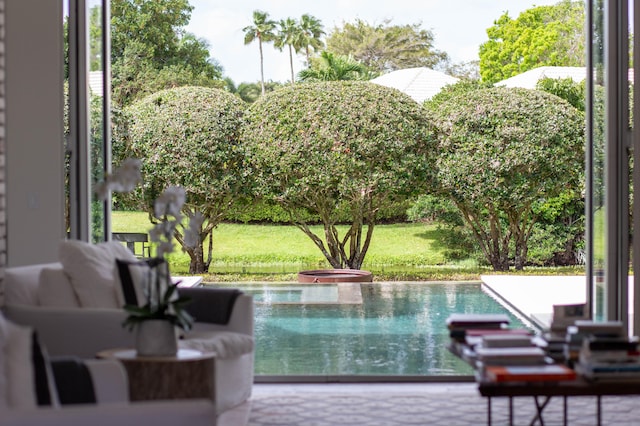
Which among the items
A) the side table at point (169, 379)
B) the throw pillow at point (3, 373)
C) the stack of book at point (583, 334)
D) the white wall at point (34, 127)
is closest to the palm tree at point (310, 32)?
the white wall at point (34, 127)

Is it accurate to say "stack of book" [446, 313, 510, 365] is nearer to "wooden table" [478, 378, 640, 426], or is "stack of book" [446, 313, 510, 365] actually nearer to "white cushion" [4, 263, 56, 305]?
"wooden table" [478, 378, 640, 426]

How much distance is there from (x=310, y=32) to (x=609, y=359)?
55.3ft

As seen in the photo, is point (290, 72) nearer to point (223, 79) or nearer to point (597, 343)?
point (223, 79)

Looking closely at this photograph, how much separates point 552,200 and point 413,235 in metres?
2.88

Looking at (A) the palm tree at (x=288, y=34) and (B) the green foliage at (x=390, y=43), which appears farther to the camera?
(B) the green foliage at (x=390, y=43)

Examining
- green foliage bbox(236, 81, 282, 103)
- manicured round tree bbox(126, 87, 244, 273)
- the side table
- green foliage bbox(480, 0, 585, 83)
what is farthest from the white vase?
green foliage bbox(480, 0, 585, 83)

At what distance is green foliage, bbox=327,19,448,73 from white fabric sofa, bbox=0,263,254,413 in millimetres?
15760

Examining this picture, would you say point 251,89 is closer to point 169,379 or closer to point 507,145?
point 507,145

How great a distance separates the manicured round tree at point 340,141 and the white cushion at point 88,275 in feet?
27.2

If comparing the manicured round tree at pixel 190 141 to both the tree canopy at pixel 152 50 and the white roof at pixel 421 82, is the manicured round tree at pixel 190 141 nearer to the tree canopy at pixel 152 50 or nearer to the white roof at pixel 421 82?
the tree canopy at pixel 152 50

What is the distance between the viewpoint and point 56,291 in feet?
14.6

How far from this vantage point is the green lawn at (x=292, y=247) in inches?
640

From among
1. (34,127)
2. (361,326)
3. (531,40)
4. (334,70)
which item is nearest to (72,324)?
(34,127)

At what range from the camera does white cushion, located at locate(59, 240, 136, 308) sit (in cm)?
451
